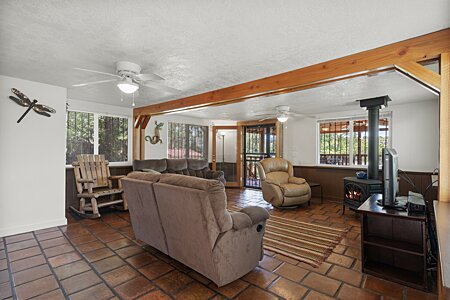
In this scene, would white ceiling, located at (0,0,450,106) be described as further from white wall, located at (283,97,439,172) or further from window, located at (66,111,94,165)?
white wall, located at (283,97,439,172)

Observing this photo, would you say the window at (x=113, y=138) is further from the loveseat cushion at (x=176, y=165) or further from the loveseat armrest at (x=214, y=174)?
the loveseat armrest at (x=214, y=174)

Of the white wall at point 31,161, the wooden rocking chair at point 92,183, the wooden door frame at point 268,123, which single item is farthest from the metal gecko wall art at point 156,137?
the wooden door frame at point 268,123

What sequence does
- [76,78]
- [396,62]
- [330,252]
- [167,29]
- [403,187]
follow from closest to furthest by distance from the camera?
[167,29]
[396,62]
[330,252]
[76,78]
[403,187]

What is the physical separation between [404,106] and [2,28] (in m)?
6.24

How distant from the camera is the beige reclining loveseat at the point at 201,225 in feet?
5.87

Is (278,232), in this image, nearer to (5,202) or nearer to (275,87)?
(275,87)

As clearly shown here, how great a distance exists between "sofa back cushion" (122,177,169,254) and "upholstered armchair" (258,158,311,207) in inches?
104

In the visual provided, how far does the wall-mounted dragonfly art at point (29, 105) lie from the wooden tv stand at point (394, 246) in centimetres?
443

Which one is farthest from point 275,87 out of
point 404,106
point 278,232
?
point 404,106

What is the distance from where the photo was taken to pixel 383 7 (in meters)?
1.57

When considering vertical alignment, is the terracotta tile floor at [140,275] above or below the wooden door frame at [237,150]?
below

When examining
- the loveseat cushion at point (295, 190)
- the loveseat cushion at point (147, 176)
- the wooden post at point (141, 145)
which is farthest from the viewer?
the wooden post at point (141, 145)

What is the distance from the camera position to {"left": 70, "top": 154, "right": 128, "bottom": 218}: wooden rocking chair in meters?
3.89

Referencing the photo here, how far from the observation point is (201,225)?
1.81m
